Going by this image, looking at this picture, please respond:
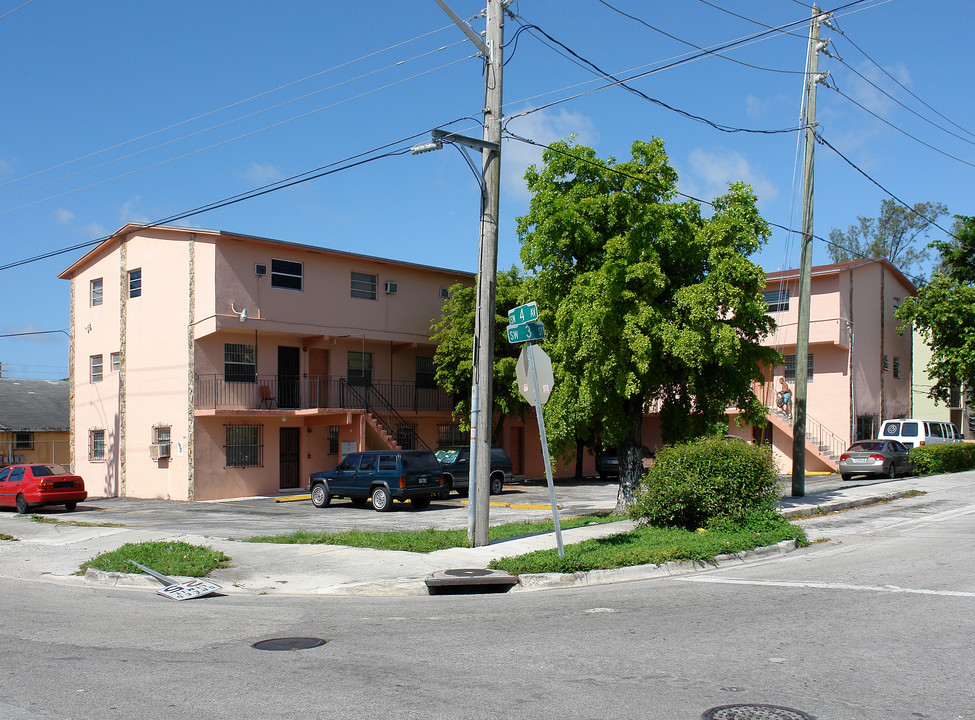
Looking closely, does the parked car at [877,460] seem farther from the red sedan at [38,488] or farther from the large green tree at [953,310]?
the red sedan at [38,488]

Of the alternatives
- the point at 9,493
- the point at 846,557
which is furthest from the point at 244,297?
the point at 846,557

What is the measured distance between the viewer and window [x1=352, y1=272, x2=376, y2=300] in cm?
3269

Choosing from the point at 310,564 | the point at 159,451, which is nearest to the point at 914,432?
the point at 310,564

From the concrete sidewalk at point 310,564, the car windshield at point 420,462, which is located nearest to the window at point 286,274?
the car windshield at point 420,462

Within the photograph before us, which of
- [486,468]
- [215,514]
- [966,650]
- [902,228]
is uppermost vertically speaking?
[902,228]

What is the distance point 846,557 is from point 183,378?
23.1 m

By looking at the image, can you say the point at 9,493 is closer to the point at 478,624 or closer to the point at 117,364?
the point at 117,364

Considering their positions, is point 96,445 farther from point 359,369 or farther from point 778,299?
point 778,299

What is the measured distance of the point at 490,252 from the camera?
1344 centimetres

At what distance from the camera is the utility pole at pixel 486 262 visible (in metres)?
13.1

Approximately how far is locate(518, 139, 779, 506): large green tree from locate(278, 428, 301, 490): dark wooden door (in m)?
15.6

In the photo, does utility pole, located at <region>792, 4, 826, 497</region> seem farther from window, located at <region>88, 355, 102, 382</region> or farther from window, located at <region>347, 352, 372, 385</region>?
window, located at <region>88, 355, 102, 382</region>

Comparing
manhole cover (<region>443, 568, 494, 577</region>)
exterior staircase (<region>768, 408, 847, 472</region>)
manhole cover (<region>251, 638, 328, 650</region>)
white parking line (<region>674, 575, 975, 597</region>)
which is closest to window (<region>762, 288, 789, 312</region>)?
exterior staircase (<region>768, 408, 847, 472</region>)

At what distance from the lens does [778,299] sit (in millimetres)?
35969
